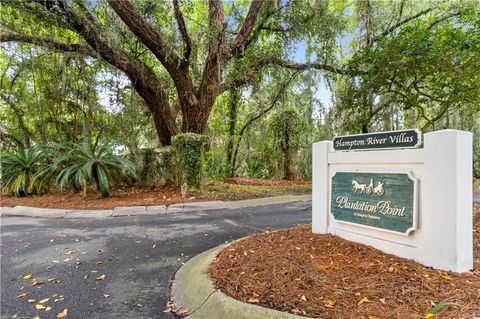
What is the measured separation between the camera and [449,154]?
8.12ft

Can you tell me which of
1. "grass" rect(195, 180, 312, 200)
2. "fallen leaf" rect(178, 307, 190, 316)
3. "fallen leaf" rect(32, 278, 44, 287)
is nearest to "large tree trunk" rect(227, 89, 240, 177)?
"grass" rect(195, 180, 312, 200)

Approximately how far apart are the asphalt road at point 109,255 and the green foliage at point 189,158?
1.47 m

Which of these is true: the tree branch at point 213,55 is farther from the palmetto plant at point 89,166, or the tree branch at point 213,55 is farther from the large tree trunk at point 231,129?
the palmetto plant at point 89,166

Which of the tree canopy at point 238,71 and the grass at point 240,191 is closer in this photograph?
the tree canopy at point 238,71

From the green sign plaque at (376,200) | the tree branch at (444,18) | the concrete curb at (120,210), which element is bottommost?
the concrete curb at (120,210)

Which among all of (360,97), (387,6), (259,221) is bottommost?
(259,221)

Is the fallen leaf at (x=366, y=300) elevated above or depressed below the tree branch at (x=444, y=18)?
below

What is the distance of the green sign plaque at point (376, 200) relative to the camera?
2.76 meters

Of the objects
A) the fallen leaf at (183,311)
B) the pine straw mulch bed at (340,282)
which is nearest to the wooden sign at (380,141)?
the pine straw mulch bed at (340,282)

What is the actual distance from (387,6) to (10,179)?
38.4 ft

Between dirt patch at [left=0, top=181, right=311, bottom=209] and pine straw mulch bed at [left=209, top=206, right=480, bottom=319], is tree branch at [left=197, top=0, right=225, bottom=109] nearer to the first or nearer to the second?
dirt patch at [left=0, top=181, right=311, bottom=209]

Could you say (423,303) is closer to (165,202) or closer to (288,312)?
(288,312)

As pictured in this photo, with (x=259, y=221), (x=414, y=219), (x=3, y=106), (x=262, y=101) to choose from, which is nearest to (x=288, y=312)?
(x=414, y=219)

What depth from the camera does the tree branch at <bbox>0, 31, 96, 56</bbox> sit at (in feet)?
23.8
